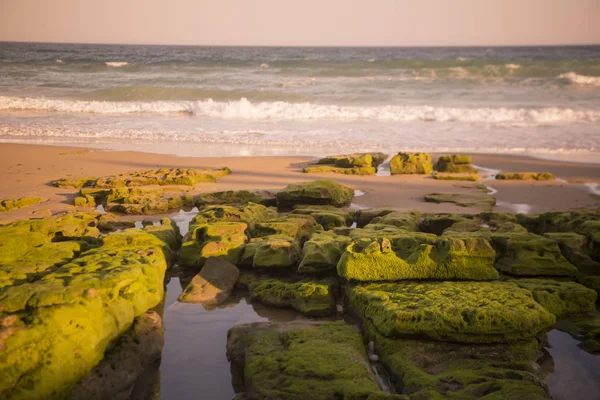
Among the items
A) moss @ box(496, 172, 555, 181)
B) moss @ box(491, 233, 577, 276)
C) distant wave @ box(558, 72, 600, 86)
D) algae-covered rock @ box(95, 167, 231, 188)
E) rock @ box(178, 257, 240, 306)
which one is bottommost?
algae-covered rock @ box(95, 167, 231, 188)

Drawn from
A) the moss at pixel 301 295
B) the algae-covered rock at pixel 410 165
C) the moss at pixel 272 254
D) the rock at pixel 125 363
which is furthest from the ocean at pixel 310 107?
the rock at pixel 125 363

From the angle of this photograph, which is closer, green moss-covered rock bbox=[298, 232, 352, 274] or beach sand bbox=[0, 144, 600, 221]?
green moss-covered rock bbox=[298, 232, 352, 274]

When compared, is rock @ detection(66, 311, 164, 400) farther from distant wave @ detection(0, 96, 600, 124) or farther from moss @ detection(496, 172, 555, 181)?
distant wave @ detection(0, 96, 600, 124)

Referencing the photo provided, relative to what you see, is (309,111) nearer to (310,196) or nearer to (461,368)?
(310,196)

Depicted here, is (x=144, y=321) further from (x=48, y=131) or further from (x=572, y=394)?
(x=48, y=131)

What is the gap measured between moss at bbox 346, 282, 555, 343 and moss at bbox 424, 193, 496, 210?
12.5 ft

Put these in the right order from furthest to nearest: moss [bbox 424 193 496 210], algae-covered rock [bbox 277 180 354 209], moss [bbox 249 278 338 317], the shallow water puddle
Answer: moss [bbox 424 193 496 210] < algae-covered rock [bbox 277 180 354 209] < moss [bbox 249 278 338 317] < the shallow water puddle

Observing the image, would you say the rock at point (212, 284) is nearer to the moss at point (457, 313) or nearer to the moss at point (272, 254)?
the moss at point (272, 254)

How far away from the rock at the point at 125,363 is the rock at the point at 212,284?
81 centimetres

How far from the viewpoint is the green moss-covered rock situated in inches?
209

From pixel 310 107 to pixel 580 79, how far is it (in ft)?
56.2

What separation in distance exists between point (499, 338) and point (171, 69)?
34.3 meters

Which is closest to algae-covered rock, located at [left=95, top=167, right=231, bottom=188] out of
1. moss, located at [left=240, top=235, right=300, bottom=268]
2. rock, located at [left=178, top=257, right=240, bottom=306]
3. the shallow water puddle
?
moss, located at [left=240, top=235, right=300, bottom=268]

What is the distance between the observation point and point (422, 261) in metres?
4.90
